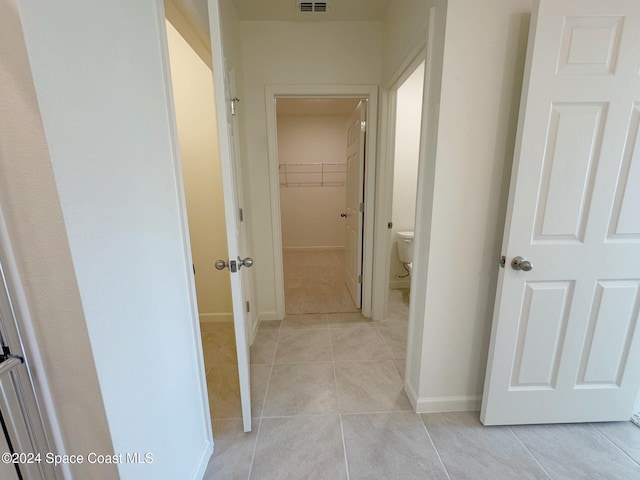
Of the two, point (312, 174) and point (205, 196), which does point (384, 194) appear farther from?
point (312, 174)

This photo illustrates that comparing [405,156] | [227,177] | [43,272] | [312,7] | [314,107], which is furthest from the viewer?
[314,107]

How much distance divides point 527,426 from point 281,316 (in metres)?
1.92

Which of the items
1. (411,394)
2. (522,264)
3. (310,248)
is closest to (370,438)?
(411,394)

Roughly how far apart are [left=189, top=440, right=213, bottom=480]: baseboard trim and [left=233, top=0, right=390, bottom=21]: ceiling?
2.76m

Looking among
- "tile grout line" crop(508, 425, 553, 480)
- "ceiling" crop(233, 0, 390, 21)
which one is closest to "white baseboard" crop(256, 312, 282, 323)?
"tile grout line" crop(508, 425, 553, 480)

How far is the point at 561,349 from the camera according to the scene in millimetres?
1340

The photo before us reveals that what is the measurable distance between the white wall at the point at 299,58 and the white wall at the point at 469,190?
1.18 m

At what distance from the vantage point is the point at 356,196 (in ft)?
8.54

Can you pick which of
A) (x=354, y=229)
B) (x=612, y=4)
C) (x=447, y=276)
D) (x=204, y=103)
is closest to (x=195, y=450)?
(x=447, y=276)

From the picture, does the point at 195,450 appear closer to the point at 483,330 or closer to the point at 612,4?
the point at 483,330

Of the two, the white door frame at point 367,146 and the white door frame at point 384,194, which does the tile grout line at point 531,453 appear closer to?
the white door frame at point 384,194

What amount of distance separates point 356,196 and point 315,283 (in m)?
1.43

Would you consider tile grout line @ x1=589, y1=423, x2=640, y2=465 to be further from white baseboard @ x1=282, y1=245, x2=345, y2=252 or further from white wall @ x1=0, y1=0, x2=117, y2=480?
white baseboard @ x1=282, y1=245, x2=345, y2=252

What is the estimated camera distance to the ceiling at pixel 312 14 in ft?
6.30
